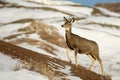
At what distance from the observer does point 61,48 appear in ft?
189

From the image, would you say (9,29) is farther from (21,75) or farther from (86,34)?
(21,75)

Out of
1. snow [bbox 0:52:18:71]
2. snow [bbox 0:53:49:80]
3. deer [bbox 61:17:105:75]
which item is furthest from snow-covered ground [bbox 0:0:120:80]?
deer [bbox 61:17:105:75]

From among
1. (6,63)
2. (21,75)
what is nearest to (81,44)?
(6,63)

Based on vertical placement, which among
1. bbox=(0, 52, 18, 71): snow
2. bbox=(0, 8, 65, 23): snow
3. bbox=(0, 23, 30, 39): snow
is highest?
bbox=(0, 52, 18, 71): snow

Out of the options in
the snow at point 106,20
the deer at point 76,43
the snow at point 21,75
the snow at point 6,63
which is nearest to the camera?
the snow at point 21,75

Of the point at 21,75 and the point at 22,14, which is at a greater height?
the point at 21,75

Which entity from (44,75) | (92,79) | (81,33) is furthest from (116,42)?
(44,75)

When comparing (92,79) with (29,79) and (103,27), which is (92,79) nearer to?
(29,79)

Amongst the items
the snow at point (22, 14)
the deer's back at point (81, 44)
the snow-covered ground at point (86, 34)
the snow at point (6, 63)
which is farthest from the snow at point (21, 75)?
the snow at point (22, 14)

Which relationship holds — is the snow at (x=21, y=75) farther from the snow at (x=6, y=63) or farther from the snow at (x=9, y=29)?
the snow at (x=9, y=29)

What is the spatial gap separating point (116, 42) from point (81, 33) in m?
7.81

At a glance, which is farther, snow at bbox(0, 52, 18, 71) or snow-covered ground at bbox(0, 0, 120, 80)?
snow-covered ground at bbox(0, 0, 120, 80)

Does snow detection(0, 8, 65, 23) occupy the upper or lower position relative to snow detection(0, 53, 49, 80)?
lower

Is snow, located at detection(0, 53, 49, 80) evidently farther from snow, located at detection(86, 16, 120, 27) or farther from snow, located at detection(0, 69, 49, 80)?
snow, located at detection(86, 16, 120, 27)
